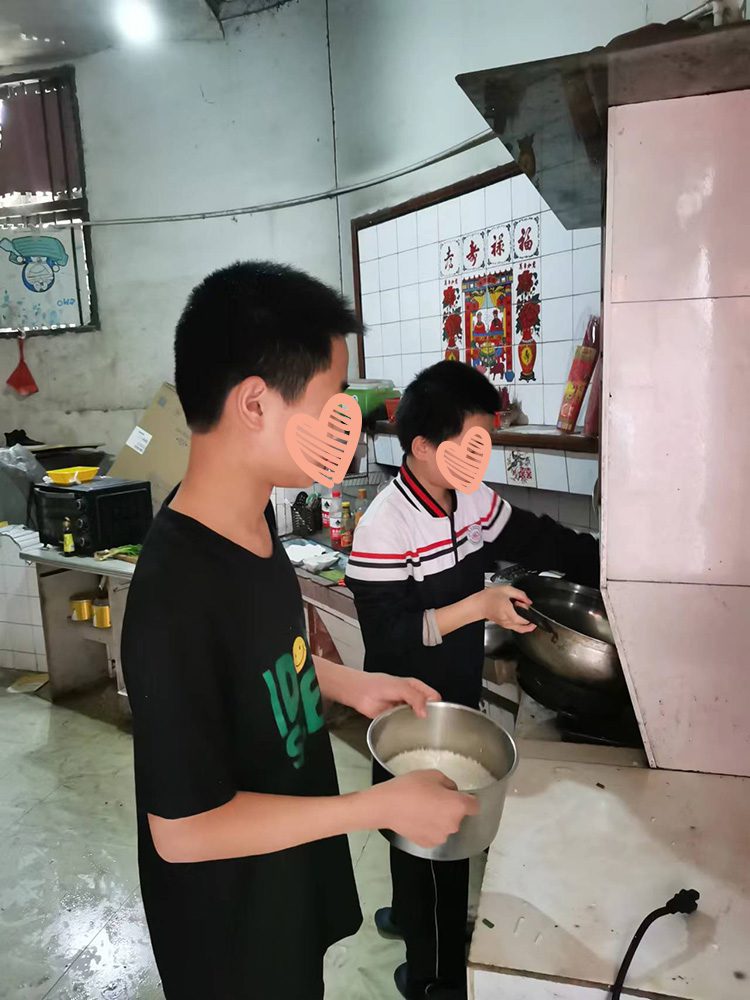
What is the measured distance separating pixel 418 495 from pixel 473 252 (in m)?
1.74

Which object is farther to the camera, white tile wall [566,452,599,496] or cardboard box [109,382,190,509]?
cardboard box [109,382,190,509]

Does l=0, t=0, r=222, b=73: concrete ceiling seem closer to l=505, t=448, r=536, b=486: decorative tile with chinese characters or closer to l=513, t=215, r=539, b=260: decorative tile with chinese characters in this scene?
l=513, t=215, r=539, b=260: decorative tile with chinese characters

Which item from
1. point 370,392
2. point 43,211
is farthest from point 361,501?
point 43,211

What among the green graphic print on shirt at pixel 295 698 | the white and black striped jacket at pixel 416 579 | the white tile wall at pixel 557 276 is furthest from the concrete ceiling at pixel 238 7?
the green graphic print on shirt at pixel 295 698

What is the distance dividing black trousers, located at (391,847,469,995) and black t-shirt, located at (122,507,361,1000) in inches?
21.1

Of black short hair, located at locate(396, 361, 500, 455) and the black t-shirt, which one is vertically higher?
black short hair, located at locate(396, 361, 500, 455)

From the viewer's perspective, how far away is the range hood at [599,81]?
0.91m

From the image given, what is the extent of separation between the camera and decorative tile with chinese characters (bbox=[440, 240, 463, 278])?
9.80 ft

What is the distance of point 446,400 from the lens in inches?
57.6

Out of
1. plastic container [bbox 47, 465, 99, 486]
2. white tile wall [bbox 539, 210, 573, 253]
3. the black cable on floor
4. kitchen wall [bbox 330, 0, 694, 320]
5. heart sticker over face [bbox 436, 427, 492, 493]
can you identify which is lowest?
the black cable on floor

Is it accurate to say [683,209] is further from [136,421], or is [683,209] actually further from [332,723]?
[136,421]

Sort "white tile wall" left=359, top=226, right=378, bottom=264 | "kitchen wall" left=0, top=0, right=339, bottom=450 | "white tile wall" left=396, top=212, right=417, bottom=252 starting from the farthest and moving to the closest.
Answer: "kitchen wall" left=0, top=0, right=339, bottom=450 → "white tile wall" left=359, top=226, right=378, bottom=264 → "white tile wall" left=396, top=212, right=417, bottom=252

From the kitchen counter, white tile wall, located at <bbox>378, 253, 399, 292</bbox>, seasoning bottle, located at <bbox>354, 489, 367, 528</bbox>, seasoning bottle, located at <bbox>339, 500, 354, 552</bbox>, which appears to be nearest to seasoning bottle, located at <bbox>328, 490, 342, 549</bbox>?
seasoning bottle, located at <bbox>339, 500, 354, 552</bbox>

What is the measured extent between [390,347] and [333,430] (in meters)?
2.76
